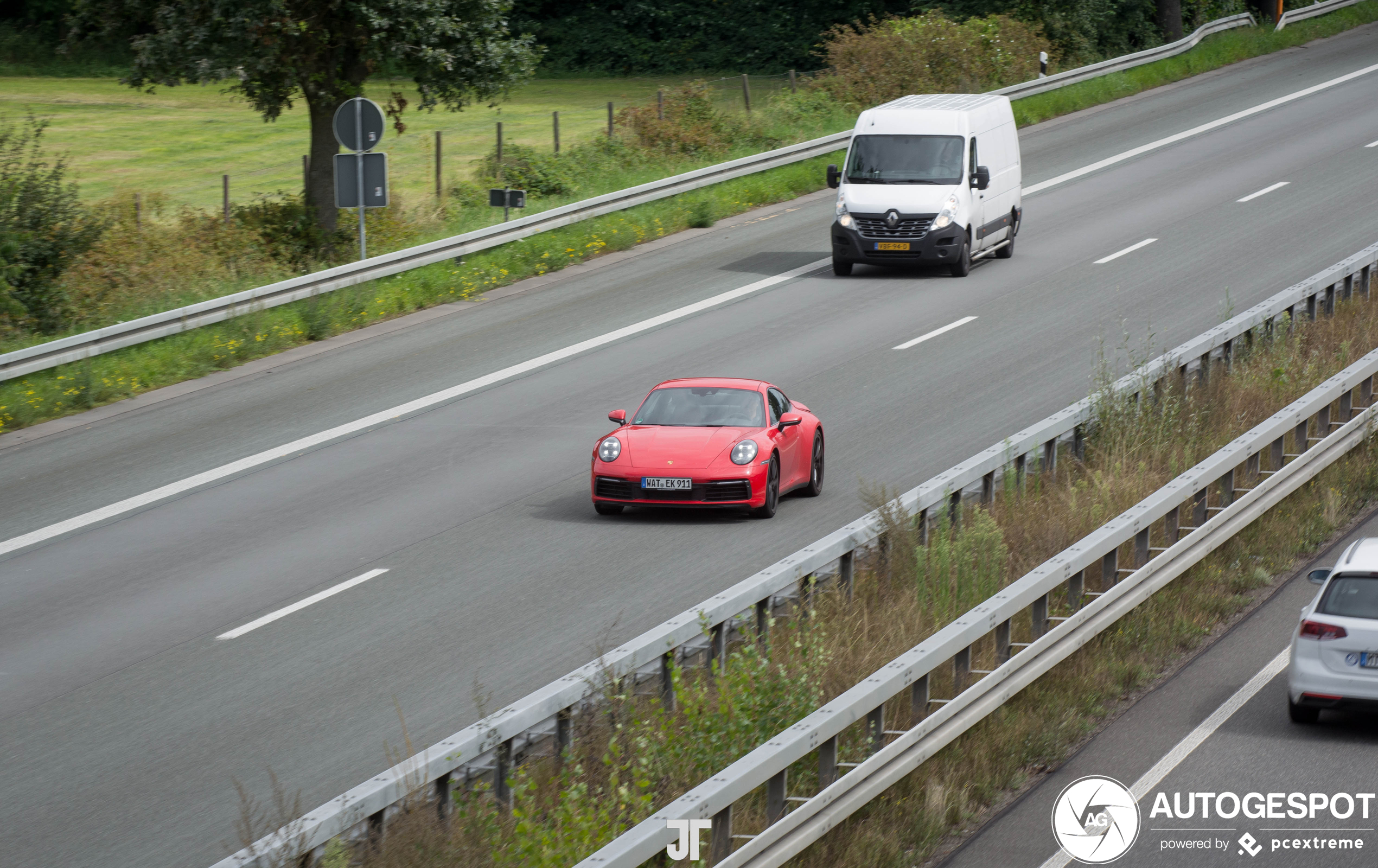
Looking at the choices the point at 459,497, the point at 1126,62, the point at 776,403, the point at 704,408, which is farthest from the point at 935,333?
the point at 1126,62

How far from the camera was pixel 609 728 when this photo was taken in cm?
830

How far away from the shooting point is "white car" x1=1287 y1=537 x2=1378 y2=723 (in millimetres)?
9586

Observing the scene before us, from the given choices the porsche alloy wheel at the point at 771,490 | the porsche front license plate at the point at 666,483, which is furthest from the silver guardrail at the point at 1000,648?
the porsche front license plate at the point at 666,483

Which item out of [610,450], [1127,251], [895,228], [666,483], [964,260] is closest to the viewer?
[666,483]

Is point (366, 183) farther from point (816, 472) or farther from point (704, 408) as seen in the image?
point (816, 472)

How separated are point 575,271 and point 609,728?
→ 19437 millimetres

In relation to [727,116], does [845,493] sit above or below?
below

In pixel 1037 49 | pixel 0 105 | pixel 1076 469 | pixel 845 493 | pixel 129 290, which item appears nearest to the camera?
pixel 1076 469

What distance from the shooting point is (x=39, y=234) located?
927 inches

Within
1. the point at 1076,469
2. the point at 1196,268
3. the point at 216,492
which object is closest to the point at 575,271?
the point at 1196,268

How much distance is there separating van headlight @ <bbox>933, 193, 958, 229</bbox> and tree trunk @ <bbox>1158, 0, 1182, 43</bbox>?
26176 mm

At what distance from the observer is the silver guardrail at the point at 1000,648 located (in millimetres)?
7113

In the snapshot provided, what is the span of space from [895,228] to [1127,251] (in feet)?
13.0

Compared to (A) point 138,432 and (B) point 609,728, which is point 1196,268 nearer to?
(A) point 138,432
